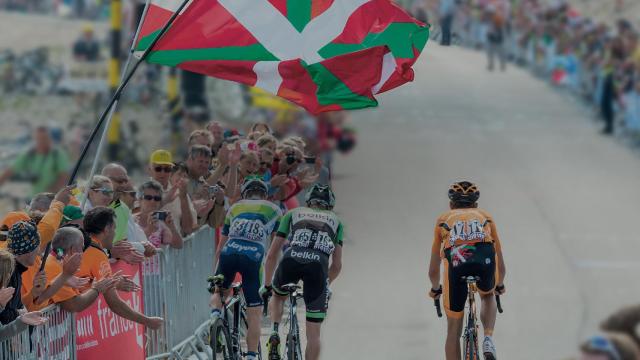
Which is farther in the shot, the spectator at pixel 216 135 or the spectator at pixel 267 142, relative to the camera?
the spectator at pixel 216 135

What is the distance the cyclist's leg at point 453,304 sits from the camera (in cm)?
1164

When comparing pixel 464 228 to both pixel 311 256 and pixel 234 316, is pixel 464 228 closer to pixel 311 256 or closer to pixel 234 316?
pixel 311 256

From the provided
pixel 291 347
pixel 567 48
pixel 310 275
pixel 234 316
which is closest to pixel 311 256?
pixel 310 275

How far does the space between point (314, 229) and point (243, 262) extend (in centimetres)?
70

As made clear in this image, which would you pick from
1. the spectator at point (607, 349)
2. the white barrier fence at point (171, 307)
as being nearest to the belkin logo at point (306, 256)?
the white barrier fence at point (171, 307)

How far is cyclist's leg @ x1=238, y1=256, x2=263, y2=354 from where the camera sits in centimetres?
1187

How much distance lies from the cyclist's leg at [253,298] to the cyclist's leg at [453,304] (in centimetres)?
153

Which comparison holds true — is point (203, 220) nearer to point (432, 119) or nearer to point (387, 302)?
point (387, 302)

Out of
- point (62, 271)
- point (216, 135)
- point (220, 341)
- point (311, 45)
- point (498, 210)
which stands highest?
point (311, 45)

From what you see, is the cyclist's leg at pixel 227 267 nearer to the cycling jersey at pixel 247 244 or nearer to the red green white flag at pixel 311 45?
the cycling jersey at pixel 247 244

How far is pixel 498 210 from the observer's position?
22859mm

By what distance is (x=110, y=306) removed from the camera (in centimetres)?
990

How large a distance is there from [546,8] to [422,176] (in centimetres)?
1636

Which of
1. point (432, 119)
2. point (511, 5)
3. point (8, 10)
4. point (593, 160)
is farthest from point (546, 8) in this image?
point (8, 10)
